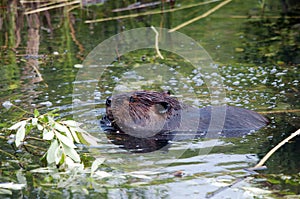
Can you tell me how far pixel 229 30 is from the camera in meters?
7.78

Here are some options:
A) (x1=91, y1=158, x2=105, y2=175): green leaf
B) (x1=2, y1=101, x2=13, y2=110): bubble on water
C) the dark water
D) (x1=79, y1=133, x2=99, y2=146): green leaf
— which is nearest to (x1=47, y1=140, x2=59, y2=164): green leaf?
the dark water

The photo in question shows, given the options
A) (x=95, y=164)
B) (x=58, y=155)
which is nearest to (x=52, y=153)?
(x=58, y=155)

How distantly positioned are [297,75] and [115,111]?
2.13 meters

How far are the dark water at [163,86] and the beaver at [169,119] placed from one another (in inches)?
5.5

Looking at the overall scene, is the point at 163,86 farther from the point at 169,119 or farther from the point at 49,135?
the point at 49,135

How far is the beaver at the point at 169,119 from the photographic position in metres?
4.38

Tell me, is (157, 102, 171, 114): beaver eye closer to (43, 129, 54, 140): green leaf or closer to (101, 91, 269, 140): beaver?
(101, 91, 269, 140): beaver

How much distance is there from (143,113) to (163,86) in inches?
43.5

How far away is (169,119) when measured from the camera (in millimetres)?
4488

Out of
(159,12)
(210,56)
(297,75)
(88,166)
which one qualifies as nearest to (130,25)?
(159,12)

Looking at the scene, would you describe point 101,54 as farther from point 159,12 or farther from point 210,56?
point 159,12

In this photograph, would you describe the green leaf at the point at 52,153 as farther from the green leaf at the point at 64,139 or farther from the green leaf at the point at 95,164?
the green leaf at the point at 95,164

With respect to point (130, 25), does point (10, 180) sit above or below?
below

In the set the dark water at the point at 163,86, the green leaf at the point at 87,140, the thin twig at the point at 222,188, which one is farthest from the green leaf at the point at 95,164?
the thin twig at the point at 222,188
